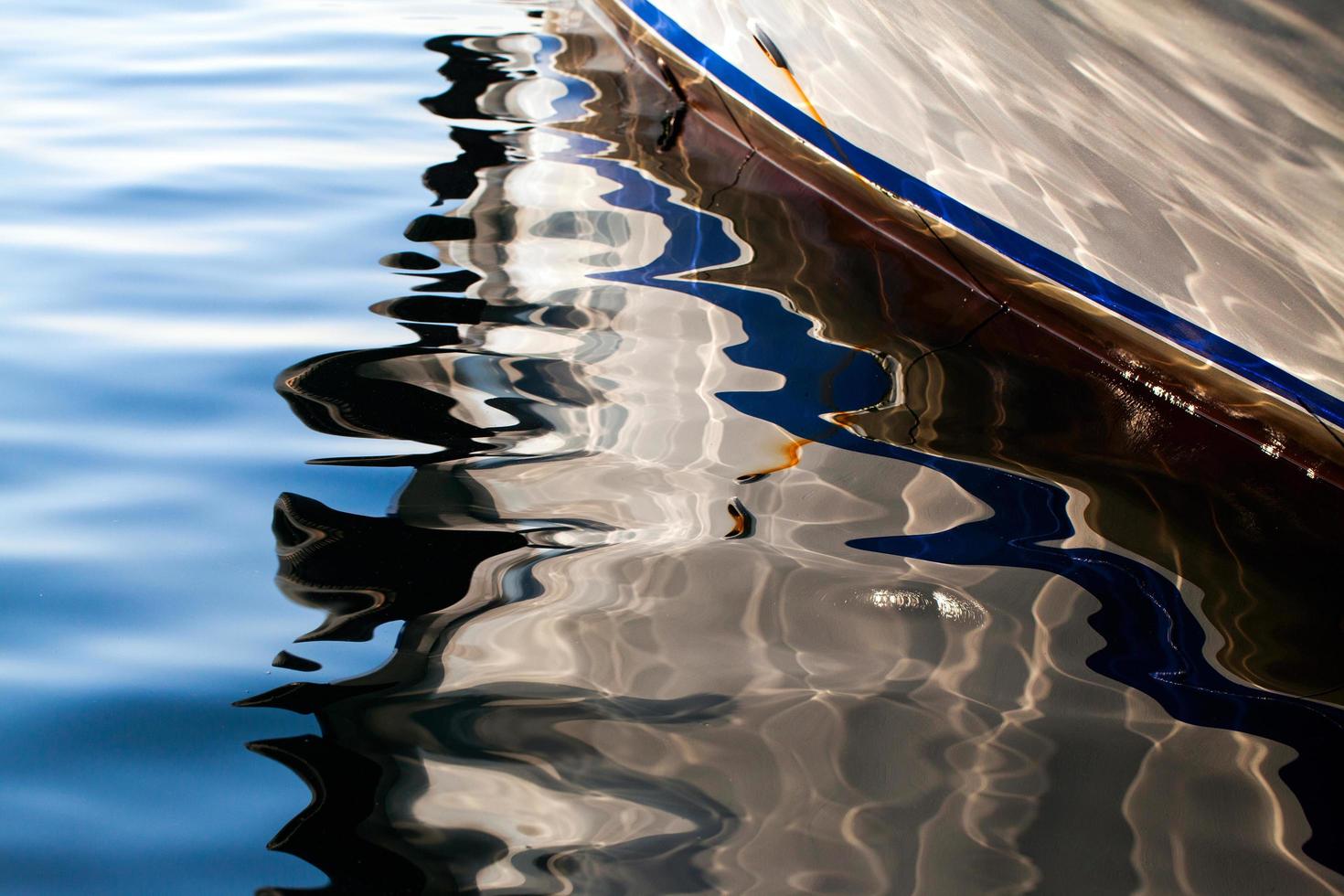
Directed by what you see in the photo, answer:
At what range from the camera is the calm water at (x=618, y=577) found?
973 millimetres

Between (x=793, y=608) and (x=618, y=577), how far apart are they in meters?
0.20

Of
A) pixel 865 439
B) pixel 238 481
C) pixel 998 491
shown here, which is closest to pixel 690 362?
pixel 865 439

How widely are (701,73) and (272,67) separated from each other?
5.06 feet

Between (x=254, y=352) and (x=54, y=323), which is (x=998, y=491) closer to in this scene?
(x=254, y=352)

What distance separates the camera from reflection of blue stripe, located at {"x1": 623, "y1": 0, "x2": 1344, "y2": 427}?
5.08 ft

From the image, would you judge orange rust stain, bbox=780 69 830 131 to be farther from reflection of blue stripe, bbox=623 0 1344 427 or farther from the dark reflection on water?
the dark reflection on water

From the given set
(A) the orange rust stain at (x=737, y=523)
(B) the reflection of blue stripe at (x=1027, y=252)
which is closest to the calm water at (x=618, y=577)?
(A) the orange rust stain at (x=737, y=523)

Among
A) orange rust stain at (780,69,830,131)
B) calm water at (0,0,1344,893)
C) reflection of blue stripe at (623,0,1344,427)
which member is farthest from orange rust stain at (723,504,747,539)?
orange rust stain at (780,69,830,131)

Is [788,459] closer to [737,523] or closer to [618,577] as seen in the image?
[737,523]

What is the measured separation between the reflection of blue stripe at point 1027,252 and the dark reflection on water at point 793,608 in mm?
111

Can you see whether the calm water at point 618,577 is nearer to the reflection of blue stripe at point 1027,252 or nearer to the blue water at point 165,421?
the blue water at point 165,421

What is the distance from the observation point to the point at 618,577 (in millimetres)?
1285

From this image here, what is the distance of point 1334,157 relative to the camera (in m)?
1.17

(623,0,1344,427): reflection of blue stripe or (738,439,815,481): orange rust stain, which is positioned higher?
(623,0,1344,427): reflection of blue stripe
